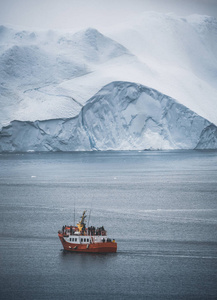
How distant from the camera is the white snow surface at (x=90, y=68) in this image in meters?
64.3

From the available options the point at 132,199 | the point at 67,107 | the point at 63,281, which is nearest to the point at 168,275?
the point at 63,281

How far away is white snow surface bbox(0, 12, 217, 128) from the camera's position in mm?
64312

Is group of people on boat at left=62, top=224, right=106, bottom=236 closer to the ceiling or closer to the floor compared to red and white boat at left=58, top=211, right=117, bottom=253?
closer to the ceiling

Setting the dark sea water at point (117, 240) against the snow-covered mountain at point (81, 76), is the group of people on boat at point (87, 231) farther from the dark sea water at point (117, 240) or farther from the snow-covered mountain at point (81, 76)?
the snow-covered mountain at point (81, 76)

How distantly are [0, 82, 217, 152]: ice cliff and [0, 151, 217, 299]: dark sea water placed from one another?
21921 millimetres

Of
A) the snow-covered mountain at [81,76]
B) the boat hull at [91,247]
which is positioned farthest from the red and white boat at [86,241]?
the snow-covered mountain at [81,76]

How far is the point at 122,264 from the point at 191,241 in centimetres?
408

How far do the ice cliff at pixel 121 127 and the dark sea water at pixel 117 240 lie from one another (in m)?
21.9

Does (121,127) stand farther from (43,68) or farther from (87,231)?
(87,231)

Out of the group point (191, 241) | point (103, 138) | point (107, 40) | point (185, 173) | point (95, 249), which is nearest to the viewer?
point (95, 249)

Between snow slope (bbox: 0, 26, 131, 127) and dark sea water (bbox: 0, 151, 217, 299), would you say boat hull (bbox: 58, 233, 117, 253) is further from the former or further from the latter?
snow slope (bbox: 0, 26, 131, 127)

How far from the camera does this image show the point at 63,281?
53.2ft

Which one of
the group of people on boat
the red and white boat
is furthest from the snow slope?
the red and white boat

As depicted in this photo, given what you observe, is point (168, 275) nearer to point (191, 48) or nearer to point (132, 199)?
point (132, 199)
